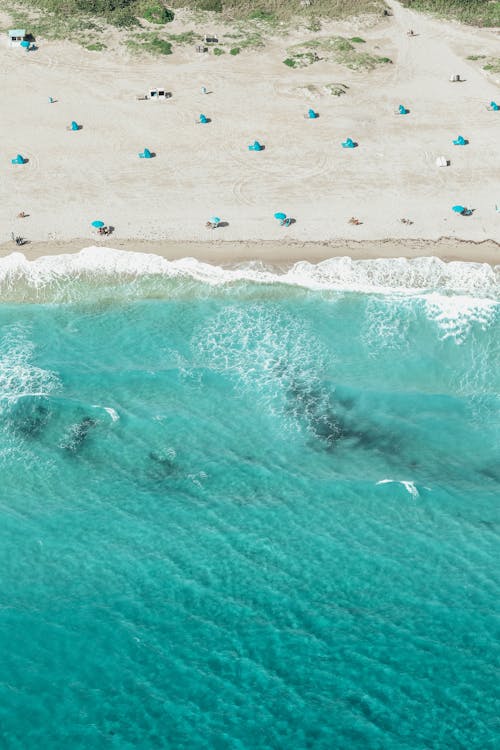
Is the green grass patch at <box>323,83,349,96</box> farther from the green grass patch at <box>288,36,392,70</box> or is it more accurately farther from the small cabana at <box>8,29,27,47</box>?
the small cabana at <box>8,29,27,47</box>

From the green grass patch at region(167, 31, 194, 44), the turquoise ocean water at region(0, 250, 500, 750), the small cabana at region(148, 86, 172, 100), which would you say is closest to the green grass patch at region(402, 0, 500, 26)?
the green grass patch at region(167, 31, 194, 44)

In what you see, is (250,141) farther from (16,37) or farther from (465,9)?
(465,9)

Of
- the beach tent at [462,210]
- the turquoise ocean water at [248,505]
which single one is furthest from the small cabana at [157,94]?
the beach tent at [462,210]

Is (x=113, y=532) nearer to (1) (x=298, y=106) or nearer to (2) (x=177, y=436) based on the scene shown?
(2) (x=177, y=436)

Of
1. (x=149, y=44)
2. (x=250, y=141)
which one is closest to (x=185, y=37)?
(x=149, y=44)

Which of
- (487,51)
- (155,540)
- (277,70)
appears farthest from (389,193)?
(155,540)

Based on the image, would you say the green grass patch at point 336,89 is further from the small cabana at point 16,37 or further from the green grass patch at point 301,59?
the small cabana at point 16,37
